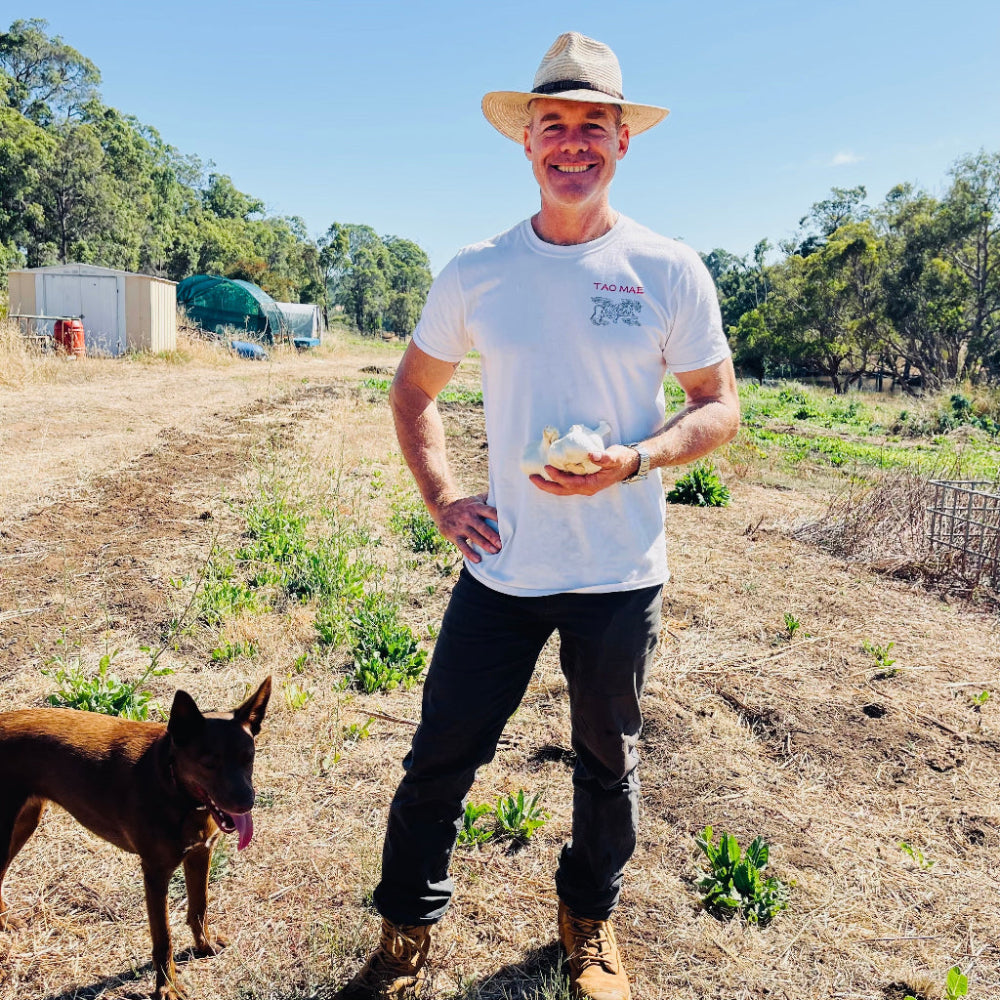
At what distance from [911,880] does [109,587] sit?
4.69m

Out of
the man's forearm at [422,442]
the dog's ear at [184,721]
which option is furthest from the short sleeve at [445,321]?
the dog's ear at [184,721]

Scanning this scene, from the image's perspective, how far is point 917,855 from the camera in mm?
3197

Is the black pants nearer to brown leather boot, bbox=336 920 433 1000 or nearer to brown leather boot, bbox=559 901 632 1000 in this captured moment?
brown leather boot, bbox=336 920 433 1000

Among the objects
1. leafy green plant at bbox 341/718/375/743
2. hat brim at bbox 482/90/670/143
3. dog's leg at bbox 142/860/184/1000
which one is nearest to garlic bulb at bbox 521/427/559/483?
hat brim at bbox 482/90/670/143

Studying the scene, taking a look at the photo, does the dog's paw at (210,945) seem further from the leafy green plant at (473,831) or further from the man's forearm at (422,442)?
the man's forearm at (422,442)

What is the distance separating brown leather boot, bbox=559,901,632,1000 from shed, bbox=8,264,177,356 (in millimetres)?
22991

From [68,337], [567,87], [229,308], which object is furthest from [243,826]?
[229,308]

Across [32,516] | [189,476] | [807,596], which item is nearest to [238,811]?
[807,596]

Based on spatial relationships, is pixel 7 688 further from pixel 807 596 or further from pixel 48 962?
pixel 807 596

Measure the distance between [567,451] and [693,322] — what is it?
0.54 m

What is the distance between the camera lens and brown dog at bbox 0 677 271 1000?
2.15 m

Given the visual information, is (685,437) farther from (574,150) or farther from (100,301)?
(100,301)

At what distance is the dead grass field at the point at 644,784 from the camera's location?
8.43 ft

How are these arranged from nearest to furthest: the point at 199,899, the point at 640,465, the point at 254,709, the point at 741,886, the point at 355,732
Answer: the point at 640,465 < the point at 254,709 < the point at 199,899 < the point at 741,886 < the point at 355,732
